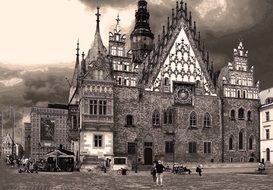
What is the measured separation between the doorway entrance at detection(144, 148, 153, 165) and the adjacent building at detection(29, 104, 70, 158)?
79099 mm

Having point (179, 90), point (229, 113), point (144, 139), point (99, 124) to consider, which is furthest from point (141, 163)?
point (229, 113)

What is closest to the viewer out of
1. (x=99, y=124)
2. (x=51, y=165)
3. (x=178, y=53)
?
(x=51, y=165)

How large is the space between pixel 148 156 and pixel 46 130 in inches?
3299

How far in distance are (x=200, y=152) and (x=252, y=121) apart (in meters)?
9.84

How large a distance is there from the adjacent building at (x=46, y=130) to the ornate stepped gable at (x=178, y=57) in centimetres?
7758

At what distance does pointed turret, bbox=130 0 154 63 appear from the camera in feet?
250

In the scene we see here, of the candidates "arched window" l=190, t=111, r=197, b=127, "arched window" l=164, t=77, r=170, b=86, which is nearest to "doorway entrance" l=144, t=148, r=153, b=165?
"arched window" l=190, t=111, r=197, b=127

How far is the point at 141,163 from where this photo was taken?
177 feet

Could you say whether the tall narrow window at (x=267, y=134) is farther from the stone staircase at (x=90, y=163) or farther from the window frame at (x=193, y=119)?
the stone staircase at (x=90, y=163)

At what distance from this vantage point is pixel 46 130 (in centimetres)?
13300

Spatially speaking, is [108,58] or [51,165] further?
[108,58]

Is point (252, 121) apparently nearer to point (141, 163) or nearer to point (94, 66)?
point (141, 163)

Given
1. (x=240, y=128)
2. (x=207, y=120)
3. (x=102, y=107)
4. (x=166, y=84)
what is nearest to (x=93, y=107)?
(x=102, y=107)

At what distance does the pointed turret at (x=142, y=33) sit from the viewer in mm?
76250
